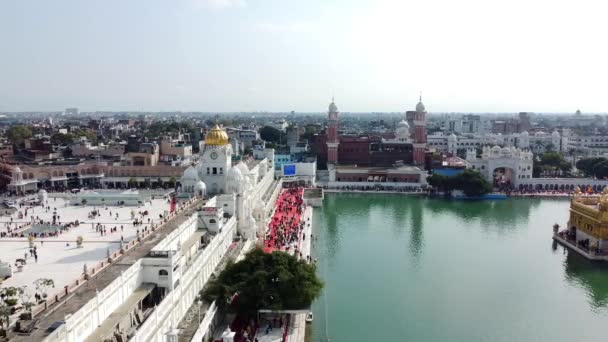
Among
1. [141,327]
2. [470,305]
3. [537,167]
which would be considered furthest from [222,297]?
[537,167]

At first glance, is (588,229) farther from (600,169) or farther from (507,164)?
(600,169)

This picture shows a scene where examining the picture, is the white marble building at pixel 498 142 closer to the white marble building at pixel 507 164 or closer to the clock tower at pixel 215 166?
the white marble building at pixel 507 164

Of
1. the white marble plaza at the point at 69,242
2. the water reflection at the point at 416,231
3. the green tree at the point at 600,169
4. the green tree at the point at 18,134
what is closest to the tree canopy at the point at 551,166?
the green tree at the point at 600,169

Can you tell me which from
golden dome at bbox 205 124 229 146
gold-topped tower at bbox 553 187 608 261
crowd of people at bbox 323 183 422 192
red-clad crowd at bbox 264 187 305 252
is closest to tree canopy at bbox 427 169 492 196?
crowd of people at bbox 323 183 422 192

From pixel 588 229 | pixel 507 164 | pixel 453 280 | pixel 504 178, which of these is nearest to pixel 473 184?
pixel 507 164

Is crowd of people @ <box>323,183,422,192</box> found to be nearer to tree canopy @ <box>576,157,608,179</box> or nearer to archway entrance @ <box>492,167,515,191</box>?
archway entrance @ <box>492,167,515,191</box>
